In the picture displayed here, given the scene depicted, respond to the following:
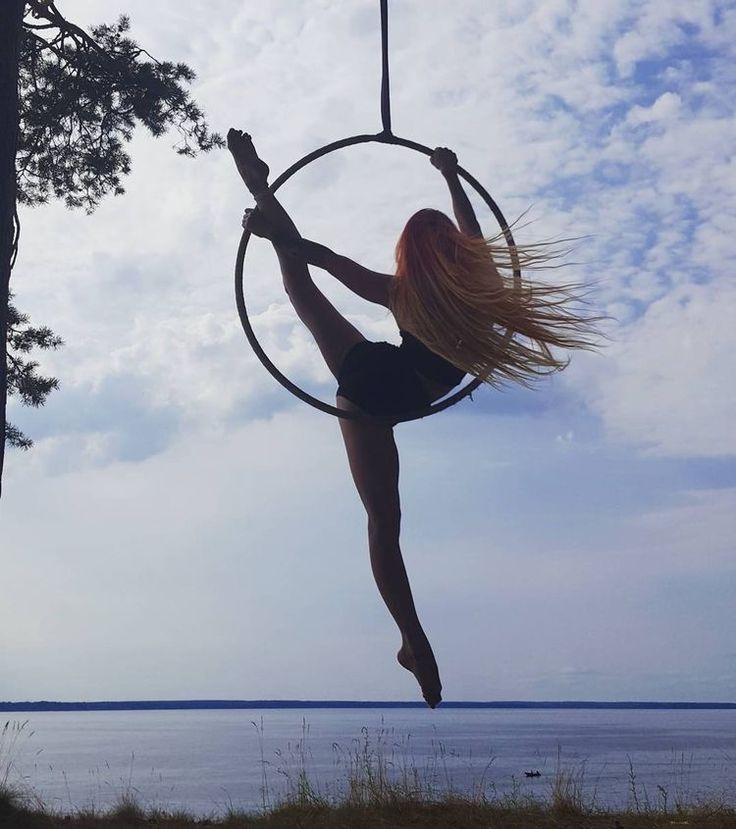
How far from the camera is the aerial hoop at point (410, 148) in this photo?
4.20 metres

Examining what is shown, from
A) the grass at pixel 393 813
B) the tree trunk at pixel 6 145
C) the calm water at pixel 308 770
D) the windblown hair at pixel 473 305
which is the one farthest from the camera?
the calm water at pixel 308 770

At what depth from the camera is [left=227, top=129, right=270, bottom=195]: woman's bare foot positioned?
179 inches

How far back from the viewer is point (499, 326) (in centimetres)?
414

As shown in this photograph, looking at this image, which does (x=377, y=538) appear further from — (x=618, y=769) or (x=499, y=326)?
(x=618, y=769)

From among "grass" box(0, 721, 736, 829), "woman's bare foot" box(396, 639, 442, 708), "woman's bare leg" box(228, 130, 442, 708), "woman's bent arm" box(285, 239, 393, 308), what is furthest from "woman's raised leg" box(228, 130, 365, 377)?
"grass" box(0, 721, 736, 829)

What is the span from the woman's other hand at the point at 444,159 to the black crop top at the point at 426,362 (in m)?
0.91

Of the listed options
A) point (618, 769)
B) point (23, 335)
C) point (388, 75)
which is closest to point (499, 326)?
point (388, 75)

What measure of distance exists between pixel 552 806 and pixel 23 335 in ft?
24.2

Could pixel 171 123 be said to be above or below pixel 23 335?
above

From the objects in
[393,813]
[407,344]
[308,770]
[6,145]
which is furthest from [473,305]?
[308,770]

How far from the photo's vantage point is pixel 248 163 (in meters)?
4.55

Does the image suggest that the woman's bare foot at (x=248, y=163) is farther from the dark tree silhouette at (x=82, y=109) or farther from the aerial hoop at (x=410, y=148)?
the dark tree silhouette at (x=82, y=109)

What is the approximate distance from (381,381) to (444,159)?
113 cm

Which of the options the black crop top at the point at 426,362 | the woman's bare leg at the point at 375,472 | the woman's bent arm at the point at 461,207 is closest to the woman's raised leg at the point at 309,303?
the woman's bare leg at the point at 375,472
